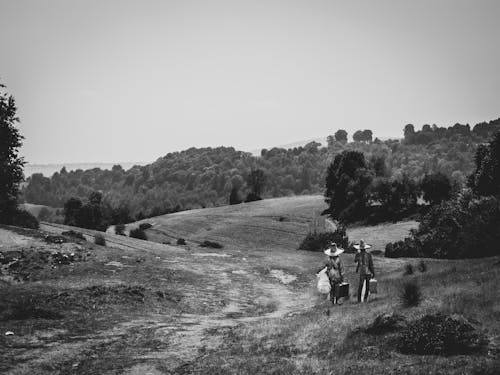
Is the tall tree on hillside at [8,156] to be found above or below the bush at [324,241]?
above

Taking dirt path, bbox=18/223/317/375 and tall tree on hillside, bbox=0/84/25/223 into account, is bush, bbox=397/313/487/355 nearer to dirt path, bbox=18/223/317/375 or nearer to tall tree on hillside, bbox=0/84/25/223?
dirt path, bbox=18/223/317/375

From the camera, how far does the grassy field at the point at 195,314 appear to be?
9.32 m

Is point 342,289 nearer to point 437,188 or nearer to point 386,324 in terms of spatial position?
point 386,324

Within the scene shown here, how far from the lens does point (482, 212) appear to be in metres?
31.5

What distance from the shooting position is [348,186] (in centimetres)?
8319

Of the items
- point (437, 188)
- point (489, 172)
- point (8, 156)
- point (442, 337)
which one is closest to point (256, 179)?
point (437, 188)

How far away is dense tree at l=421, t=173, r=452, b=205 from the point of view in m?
72.5

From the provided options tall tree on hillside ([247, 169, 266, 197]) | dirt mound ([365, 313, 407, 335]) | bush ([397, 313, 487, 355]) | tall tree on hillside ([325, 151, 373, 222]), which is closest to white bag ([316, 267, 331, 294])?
dirt mound ([365, 313, 407, 335])

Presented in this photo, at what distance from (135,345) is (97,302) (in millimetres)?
6274

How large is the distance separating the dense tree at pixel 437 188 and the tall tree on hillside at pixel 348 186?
10889 millimetres

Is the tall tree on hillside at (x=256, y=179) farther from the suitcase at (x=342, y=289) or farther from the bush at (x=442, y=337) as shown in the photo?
the bush at (x=442, y=337)

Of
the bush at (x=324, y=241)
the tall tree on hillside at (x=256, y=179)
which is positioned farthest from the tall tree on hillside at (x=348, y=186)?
the tall tree on hillside at (x=256, y=179)

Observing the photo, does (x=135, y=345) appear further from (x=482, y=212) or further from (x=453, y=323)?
(x=482, y=212)

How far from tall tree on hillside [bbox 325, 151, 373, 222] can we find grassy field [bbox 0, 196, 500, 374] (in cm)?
4831
